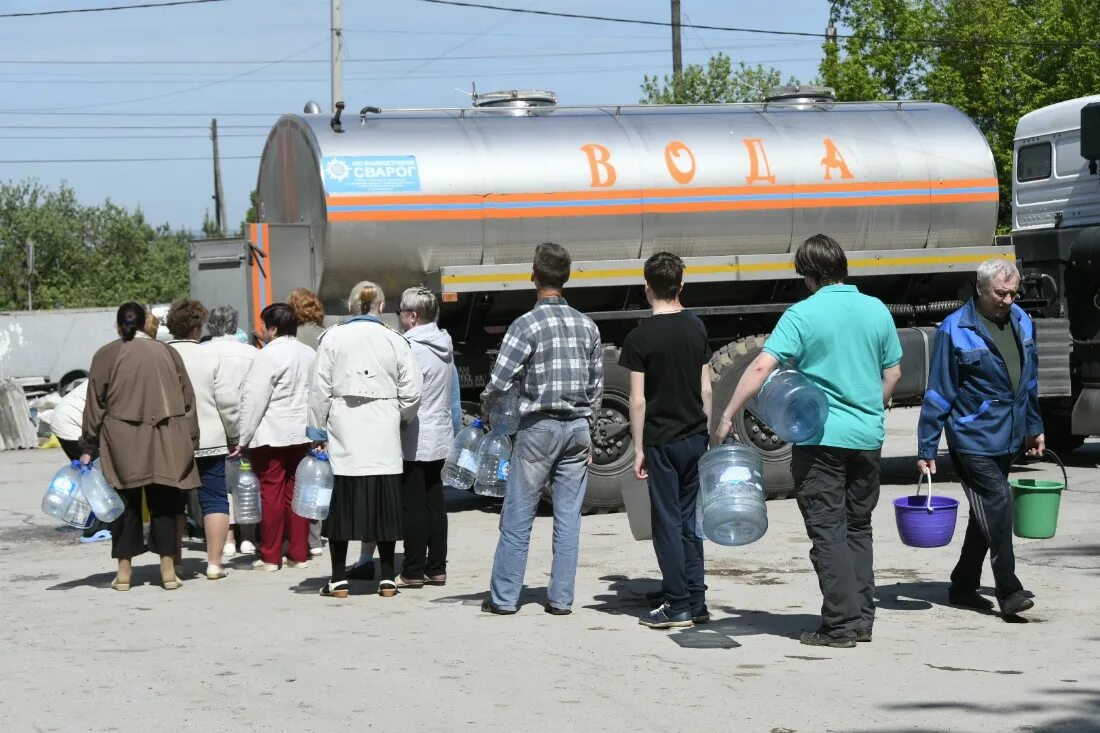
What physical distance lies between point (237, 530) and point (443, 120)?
12.3 feet

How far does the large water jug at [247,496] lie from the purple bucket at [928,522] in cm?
468

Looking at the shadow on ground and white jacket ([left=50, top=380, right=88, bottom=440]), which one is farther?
white jacket ([left=50, top=380, right=88, bottom=440])

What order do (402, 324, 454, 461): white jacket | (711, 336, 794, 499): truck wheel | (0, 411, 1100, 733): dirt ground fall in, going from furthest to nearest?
(711, 336, 794, 499): truck wheel, (402, 324, 454, 461): white jacket, (0, 411, 1100, 733): dirt ground

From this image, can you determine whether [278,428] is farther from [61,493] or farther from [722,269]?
[722,269]

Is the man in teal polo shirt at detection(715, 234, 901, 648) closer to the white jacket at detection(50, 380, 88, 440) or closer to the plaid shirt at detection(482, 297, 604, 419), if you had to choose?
the plaid shirt at detection(482, 297, 604, 419)

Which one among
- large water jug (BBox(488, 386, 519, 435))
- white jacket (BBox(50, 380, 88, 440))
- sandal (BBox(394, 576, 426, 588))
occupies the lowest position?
sandal (BBox(394, 576, 426, 588))

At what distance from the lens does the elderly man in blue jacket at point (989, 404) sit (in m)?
7.56

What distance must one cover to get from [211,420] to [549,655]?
359cm

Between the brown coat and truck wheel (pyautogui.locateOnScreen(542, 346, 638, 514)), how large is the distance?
3881 mm

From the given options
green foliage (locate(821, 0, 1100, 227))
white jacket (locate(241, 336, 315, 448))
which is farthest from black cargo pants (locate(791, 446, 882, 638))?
green foliage (locate(821, 0, 1100, 227))

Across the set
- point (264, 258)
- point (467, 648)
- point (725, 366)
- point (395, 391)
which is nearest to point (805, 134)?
point (725, 366)

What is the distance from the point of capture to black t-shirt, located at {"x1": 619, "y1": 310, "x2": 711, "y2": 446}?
7.54 m

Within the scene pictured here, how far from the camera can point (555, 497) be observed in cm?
801

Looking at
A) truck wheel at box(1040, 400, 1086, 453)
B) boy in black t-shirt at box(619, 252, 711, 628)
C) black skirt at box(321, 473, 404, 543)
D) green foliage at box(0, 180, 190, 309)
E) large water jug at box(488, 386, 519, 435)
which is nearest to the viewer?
boy in black t-shirt at box(619, 252, 711, 628)
